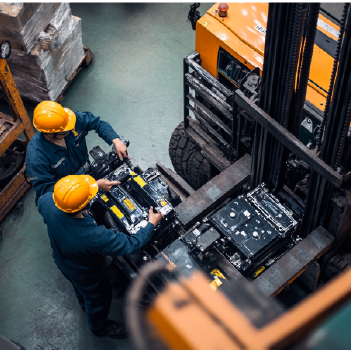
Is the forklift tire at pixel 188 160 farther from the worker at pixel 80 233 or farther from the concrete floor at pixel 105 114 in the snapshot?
the worker at pixel 80 233

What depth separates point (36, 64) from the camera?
502 cm

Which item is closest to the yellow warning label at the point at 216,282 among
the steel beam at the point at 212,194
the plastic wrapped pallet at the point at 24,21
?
the steel beam at the point at 212,194

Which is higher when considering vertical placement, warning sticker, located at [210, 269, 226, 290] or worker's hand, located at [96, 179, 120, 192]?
warning sticker, located at [210, 269, 226, 290]

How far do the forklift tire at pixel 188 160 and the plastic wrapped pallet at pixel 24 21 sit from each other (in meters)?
1.84

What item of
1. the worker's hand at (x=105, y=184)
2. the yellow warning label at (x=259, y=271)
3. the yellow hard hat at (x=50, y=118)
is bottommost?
the worker's hand at (x=105, y=184)

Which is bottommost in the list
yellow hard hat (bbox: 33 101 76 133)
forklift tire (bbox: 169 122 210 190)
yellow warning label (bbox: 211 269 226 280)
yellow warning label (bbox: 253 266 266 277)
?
forklift tire (bbox: 169 122 210 190)

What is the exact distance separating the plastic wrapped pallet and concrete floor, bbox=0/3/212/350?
1.02 metres

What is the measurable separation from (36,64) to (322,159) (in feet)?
11.4

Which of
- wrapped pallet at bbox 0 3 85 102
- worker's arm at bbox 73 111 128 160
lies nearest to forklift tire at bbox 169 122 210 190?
worker's arm at bbox 73 111 128 160

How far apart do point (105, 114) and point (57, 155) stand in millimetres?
1921

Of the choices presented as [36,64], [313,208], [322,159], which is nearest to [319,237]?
[313,208]

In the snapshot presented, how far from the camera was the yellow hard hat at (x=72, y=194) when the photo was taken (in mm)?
2951

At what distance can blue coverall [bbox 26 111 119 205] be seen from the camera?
141 inches

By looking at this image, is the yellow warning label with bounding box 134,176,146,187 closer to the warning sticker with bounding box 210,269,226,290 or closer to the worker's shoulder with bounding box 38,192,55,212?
the worker's shoulder with bounding box 38,192,55,212
